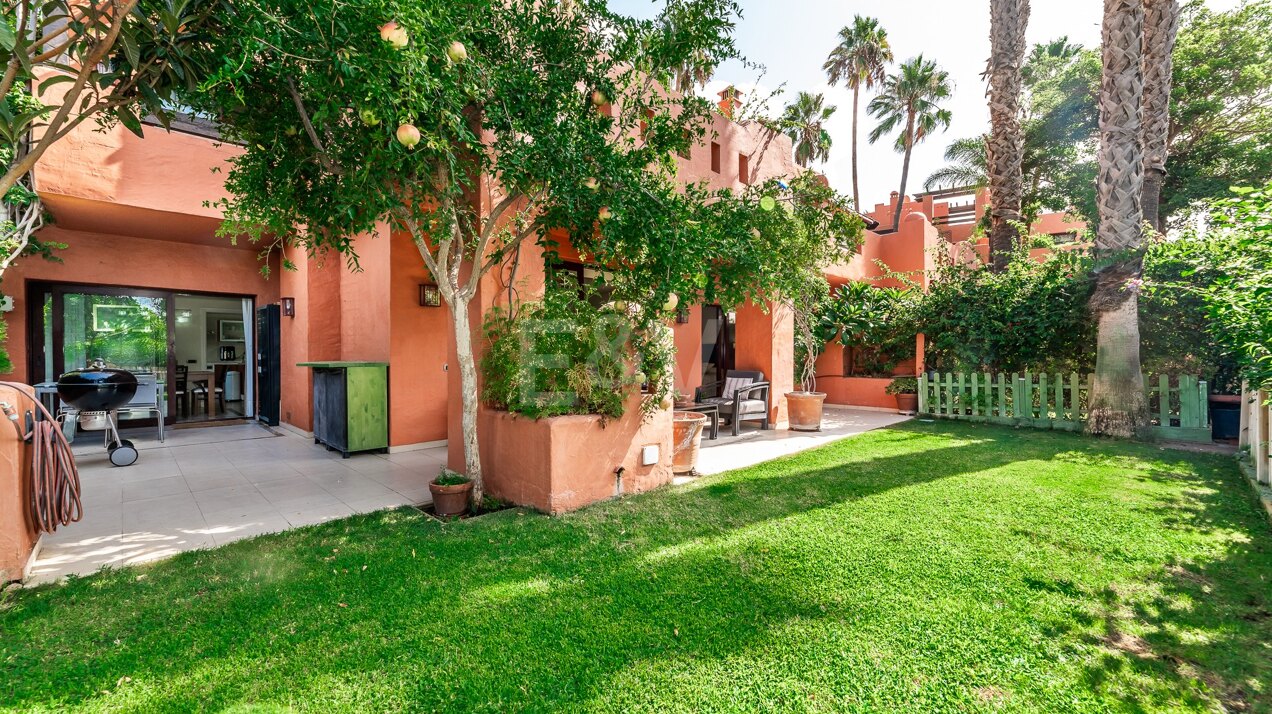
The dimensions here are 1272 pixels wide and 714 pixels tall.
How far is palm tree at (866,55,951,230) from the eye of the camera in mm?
18688

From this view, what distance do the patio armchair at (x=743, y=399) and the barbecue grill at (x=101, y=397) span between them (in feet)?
22.5

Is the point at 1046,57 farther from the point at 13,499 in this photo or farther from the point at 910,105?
the point at 13,499

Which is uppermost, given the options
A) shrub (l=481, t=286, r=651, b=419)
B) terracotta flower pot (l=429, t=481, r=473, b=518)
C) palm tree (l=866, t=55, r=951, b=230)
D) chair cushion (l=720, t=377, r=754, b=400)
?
palm tree (l=866, t=55, r=951, b=230)

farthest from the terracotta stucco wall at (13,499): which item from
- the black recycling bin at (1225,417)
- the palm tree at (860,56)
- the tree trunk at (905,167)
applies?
the palm tree at (860,56)

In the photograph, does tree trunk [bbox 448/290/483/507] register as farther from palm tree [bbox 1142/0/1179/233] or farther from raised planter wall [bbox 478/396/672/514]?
palm tree [bbox 1142/0/1179/233]

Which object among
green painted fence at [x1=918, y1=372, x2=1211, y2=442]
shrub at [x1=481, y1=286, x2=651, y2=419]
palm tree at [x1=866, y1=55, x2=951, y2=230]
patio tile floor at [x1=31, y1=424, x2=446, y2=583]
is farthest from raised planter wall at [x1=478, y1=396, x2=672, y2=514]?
palm tree at [x1=866, y1=55, x2=951, y2=230]

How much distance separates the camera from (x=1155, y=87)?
707 cm

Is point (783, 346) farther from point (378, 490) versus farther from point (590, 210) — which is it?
point (378, 490)

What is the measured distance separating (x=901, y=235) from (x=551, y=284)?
586 inches

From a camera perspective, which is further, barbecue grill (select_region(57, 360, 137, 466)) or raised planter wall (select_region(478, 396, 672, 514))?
barbecue grill (select_region(57, 360, 137, 466))

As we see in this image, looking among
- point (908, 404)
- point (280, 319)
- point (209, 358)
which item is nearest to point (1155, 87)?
point (908, 404)

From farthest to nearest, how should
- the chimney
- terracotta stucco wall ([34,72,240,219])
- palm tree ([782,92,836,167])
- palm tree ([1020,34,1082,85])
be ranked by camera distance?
palm tree ([782,92,836,167]), palm tree ([1020,34,1082,85]), the chimney, terracotta stucco wall ([34,72,240,219])

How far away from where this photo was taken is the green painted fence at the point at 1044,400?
664 centimetres

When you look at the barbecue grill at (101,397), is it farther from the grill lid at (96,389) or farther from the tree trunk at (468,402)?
the tree trunk at (468,402)
